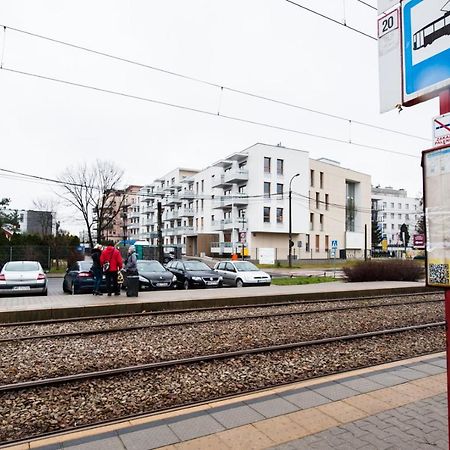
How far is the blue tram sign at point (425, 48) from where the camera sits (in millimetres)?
2156

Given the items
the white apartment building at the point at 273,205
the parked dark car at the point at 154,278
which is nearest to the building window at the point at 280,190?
the white apartment building at the point at 273,205

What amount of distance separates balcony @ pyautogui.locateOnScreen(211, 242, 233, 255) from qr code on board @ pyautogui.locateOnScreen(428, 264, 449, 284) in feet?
168

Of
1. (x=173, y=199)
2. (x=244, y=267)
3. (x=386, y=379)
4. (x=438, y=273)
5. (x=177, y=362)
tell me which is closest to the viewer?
(x=438, y=273)

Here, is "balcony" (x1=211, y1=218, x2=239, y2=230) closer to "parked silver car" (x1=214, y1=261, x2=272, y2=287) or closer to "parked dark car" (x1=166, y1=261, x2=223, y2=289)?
"parked silver car" (x1=214, y1=261, x2=272, y2=287)

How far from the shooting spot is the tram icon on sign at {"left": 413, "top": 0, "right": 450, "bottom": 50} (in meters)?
2.16

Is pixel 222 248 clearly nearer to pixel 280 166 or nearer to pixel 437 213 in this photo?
pixel 280 166

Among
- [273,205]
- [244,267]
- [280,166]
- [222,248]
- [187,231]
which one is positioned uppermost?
[280,166]

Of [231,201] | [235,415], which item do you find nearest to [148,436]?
[235,415]

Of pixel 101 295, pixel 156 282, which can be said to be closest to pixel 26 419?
pixel 101 295

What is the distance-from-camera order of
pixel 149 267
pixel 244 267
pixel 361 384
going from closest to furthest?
pixel 361 384 < pixel 149 267 < pixel 244 267

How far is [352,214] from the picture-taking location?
216 feet

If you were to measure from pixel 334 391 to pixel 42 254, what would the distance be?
32.5 meters

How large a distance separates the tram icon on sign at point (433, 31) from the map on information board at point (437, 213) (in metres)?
0.63

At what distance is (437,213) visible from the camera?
83.6 inches
